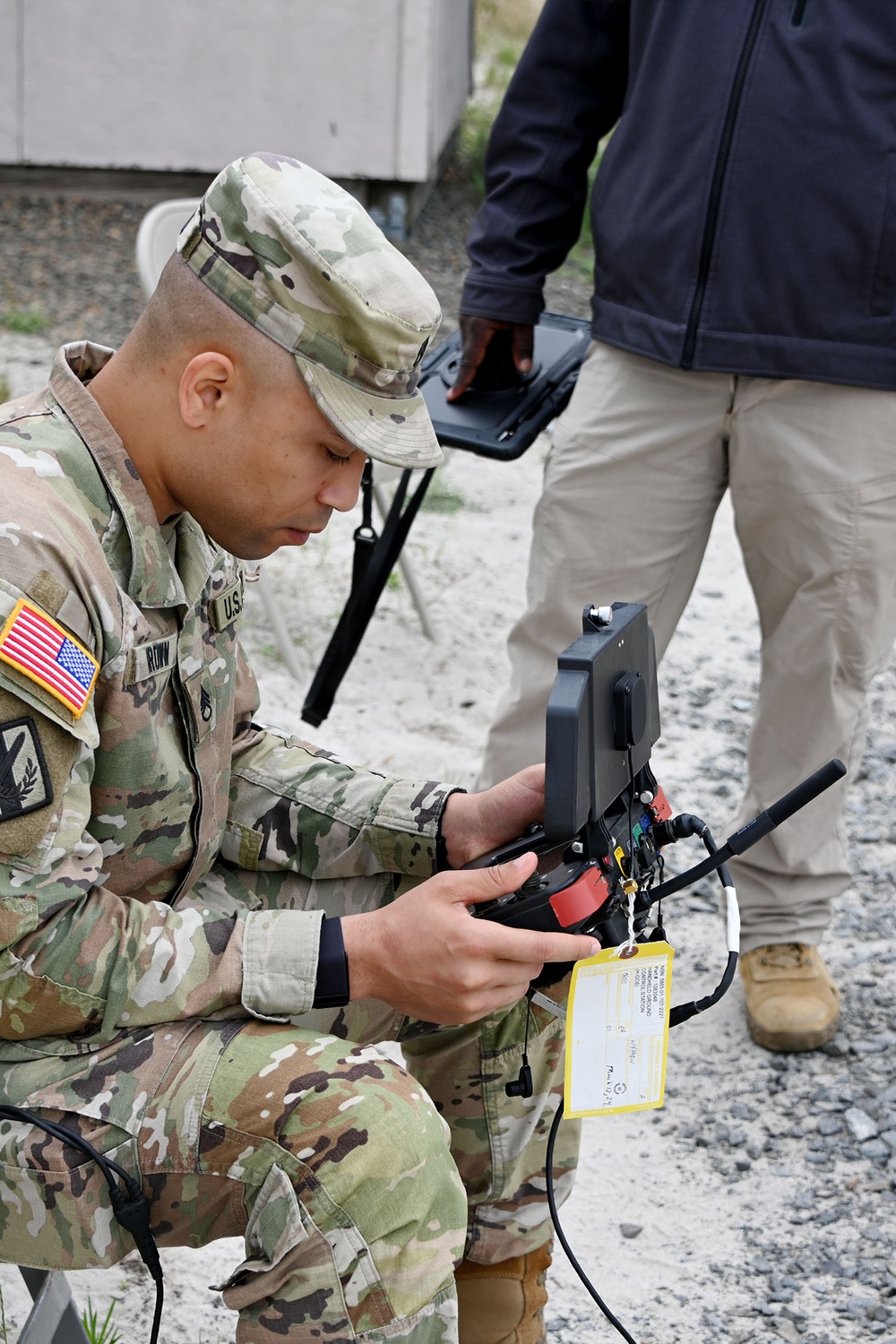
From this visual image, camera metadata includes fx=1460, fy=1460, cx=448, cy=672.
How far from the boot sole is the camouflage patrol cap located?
1.78 meters

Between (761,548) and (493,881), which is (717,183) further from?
(493,881)

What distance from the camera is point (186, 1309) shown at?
2307 millimetres

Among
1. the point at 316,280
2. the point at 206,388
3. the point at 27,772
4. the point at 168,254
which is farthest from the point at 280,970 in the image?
the point at 168,254

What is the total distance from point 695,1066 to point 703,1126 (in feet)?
0.56

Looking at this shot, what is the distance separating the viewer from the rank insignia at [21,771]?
4.88 ft

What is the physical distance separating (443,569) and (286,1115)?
12.8ft

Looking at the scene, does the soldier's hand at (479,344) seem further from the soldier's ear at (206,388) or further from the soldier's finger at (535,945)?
the soldier's finger at (535,945)

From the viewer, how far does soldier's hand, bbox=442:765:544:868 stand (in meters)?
1.98

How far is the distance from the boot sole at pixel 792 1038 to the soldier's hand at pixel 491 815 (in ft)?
4.12

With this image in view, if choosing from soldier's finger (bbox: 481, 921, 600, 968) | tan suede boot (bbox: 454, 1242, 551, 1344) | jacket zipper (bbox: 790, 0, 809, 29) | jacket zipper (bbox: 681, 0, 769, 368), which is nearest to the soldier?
soldier's finger (bbox: 481, 921, 600, 968)

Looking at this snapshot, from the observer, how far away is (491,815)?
2012 mm

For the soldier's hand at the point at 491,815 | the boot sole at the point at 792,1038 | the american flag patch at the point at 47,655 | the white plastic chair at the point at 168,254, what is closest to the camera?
the american flag patch at the point at 47,655

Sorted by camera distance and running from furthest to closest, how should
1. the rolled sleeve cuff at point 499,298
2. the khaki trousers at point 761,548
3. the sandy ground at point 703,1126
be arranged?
the rolled sleeve cuff at point 499,298 → the khaki trousers at point 761,548 → the sandy ground at point 703,1126

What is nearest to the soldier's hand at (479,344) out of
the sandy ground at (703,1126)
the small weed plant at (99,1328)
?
the sandy ground at (703,1126)
